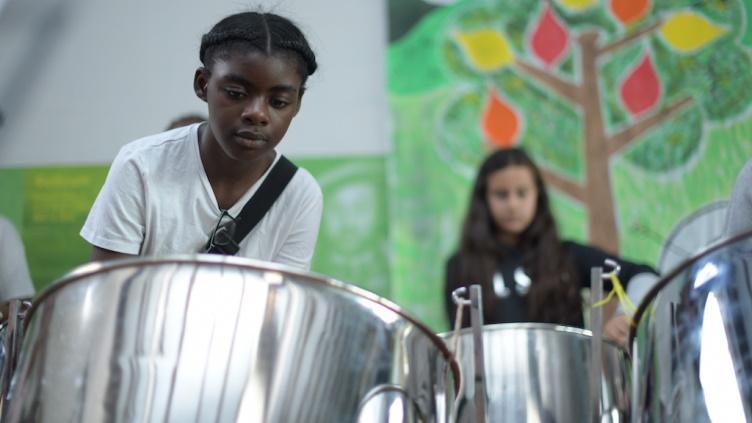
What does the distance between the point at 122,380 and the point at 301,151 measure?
1813 millimetres

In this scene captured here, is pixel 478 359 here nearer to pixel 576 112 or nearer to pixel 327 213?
pixel 327 213

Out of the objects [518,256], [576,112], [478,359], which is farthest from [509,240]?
[478,359]

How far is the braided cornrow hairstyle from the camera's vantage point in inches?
63.3

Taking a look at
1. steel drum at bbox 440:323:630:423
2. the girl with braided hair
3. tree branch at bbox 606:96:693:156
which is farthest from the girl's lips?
tree branch at bbox 606:96:693:156

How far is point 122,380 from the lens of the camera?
1221 mm

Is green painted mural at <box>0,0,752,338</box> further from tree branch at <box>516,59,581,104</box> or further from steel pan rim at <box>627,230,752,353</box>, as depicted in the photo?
steel pan rim at <box>627,230,752,353</box>

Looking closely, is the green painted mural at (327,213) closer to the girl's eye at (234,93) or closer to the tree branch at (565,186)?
the tree branch at (565,186)

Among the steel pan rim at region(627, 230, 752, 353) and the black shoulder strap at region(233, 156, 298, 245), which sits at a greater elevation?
the black shoulder strap at region(233, 156, 298, 245)

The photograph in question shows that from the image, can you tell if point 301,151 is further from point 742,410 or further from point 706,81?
point 742,410

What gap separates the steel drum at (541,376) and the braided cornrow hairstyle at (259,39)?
1.74 ft

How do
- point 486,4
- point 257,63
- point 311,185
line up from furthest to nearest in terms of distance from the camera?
point 486,4, point 311,185, point 257,63

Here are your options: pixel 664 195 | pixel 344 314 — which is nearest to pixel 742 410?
pixel 344 314

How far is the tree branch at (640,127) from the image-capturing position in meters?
3.12

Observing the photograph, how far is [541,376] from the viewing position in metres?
1.81
